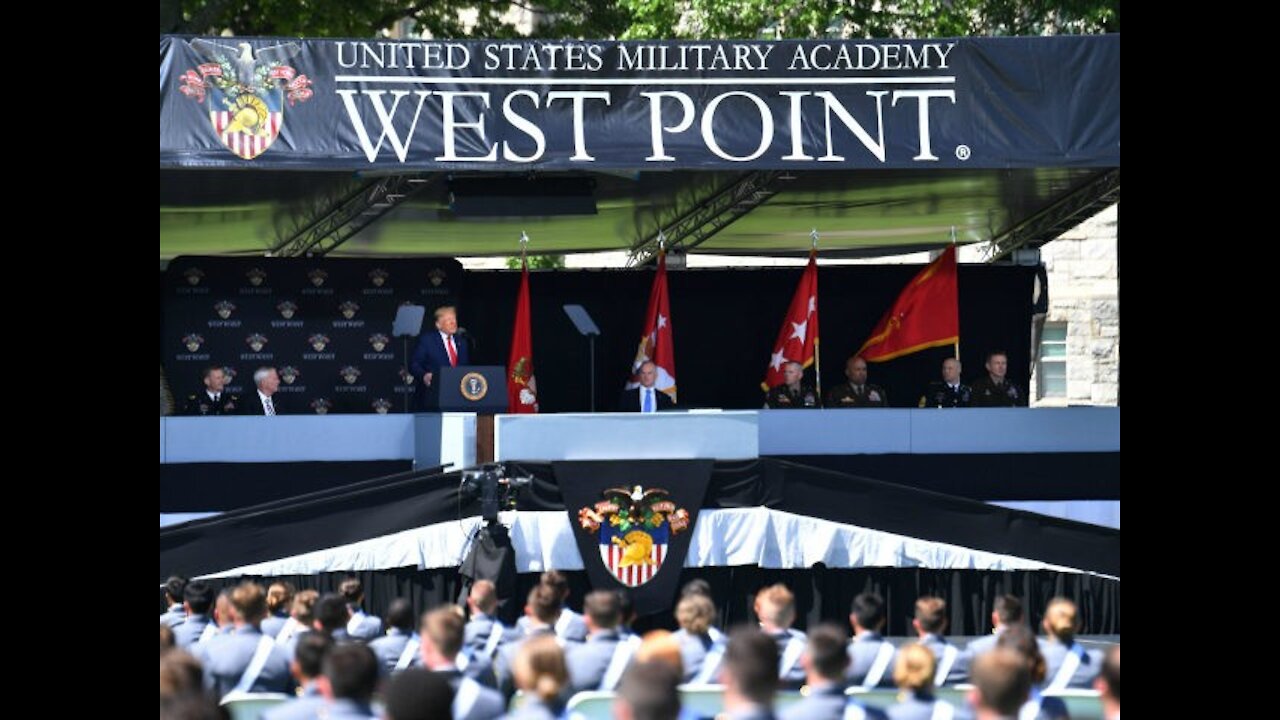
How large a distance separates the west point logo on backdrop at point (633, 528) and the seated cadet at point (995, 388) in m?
5.44

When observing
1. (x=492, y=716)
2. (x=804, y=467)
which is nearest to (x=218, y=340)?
(x=804, y=467)

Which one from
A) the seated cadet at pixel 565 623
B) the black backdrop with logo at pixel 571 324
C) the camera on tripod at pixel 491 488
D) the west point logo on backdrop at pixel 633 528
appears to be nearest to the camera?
the seated cadet at pixel 565 623

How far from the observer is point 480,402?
17141mm

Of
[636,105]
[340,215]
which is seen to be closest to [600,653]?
[636,105]

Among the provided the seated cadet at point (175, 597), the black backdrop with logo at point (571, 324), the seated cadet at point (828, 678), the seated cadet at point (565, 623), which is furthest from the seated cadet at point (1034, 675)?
the black backdrop with logo at point (571, 324)

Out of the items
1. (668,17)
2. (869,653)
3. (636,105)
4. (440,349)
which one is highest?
(668,17)

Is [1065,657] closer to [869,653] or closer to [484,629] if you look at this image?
[869,653]

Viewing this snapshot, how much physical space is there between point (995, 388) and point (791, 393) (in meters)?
2.14

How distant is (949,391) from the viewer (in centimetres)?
2059

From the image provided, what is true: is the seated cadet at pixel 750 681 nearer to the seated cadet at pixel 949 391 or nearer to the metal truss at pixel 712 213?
the metal truss at pixel 712 213

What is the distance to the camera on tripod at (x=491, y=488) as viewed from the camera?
1595 centimetres

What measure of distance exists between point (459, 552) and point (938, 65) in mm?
5689
